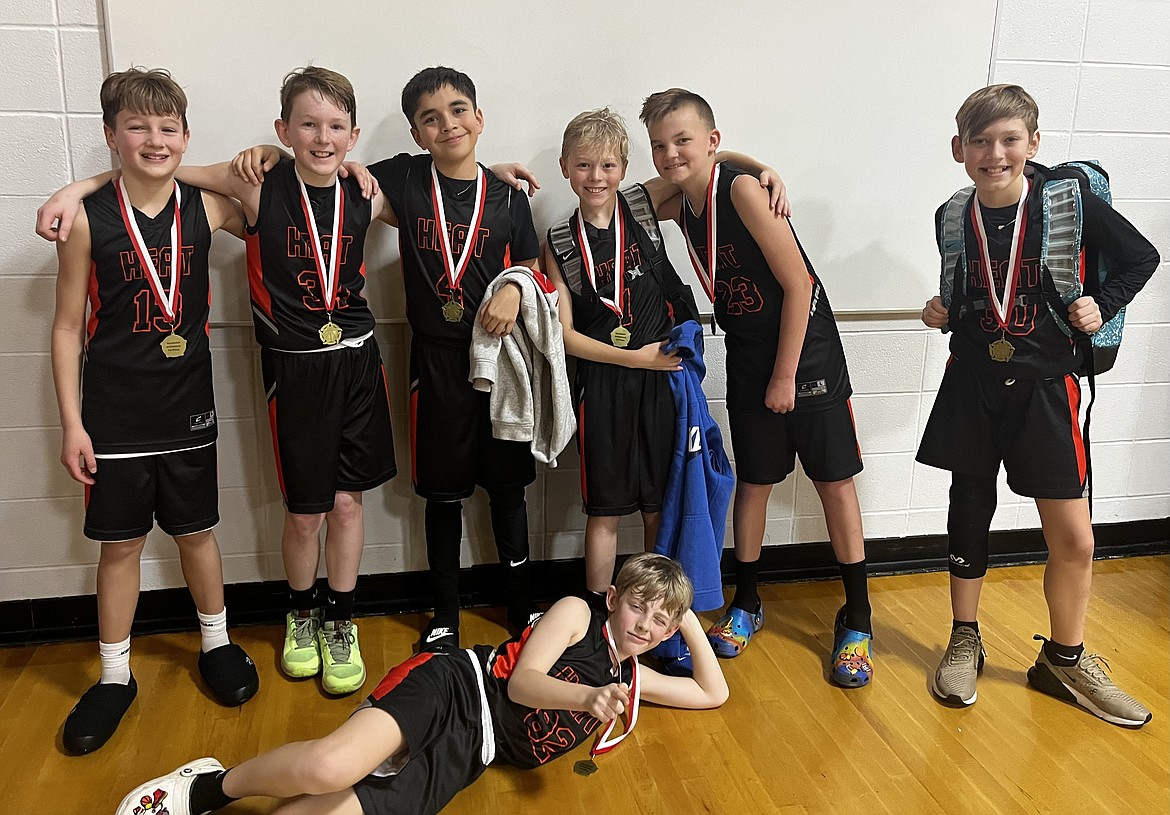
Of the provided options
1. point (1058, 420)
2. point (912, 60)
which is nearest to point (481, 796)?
point (1058, 420)

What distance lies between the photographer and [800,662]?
8.39ft

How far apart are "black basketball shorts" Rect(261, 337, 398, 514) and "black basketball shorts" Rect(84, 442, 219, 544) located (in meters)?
0.19

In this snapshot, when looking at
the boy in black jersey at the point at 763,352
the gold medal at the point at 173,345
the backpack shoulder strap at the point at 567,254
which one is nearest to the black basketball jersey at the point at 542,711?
the boy in black jersey at the point at 763,352

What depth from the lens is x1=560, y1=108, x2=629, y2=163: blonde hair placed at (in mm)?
2256

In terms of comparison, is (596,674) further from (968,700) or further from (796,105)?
(796,105)

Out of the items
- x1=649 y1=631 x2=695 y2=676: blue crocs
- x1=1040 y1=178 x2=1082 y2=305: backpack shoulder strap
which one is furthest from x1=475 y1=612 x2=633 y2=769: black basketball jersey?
x1=1040 y1=178 x2=1082 y2=305: backpack shoulder strap

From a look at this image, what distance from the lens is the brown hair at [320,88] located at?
84.7 inches

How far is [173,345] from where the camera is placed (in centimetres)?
218

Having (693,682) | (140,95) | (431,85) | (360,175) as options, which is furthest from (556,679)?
(140,95)

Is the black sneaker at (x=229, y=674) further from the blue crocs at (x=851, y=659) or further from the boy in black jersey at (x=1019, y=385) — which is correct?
the boy in black jersey at (x=1019, y=385)

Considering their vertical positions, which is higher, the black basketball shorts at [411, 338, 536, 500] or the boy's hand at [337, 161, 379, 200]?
the boy's hand at [337, 161, 379, 200]

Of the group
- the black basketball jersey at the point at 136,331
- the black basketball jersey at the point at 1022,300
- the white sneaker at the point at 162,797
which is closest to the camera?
the white sneaker at the point at 162,797

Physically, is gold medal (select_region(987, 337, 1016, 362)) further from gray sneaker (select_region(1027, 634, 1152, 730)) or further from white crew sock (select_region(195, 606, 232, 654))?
white crew sock (select_region(195, 606, 232, 654))

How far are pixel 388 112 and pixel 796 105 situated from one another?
112cm
